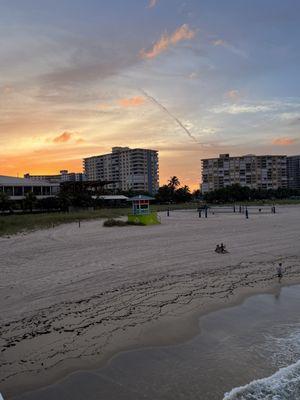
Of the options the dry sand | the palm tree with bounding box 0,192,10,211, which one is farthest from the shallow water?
the palm tree with bounding box 0,192,10,211

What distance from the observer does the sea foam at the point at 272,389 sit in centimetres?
734

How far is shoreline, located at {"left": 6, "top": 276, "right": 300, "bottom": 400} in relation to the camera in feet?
25.7

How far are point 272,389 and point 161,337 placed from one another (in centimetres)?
325

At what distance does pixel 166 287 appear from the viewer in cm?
1480

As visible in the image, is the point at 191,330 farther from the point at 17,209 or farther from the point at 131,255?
the point at 17,209

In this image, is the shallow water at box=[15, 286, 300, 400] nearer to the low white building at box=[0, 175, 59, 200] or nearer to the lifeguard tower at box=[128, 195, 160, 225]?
the lifeguard tower at box=[128, 195, 160, 225]

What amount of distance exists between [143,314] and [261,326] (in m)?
3.38

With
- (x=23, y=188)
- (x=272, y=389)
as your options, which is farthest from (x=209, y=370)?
(x=23, y=188)

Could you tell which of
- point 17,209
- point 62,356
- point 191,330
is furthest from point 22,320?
point 17,209

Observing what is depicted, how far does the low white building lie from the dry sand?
60.0 m

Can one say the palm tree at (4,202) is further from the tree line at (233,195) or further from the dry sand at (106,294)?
the tree line at (233,195)

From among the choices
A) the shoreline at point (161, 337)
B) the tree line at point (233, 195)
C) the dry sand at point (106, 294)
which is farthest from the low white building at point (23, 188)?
the shoreline at point (161, 337)

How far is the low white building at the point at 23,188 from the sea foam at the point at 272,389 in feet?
255

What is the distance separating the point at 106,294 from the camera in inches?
540
